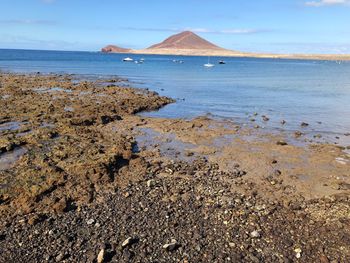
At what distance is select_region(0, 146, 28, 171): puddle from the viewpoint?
1378 cm

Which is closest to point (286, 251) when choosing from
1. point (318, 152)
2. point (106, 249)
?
point (106, 249)

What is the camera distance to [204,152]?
1677 centimetres

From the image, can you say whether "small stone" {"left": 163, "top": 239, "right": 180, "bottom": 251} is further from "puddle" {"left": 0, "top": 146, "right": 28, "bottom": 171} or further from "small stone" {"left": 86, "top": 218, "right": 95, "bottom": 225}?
"puddle" {"left": 0, "top": 146, "right": 28, "bottom": 171}

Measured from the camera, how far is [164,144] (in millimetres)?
17969

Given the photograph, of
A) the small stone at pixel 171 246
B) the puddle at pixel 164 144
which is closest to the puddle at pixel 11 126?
the puddle at pixel 164 144

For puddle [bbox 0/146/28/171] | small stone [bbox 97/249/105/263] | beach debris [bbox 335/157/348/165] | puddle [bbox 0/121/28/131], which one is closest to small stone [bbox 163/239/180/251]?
small stone [bbox 97/249/105/263]

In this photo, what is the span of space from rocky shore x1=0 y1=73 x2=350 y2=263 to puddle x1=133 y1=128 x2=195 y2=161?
0.10 meters

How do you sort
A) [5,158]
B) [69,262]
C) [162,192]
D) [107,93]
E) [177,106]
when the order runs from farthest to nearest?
[107,93] < [177,106] < [5,158] < [162,192] < [69,262]

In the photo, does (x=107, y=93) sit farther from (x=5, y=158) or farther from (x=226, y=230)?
(x=226, y=230)

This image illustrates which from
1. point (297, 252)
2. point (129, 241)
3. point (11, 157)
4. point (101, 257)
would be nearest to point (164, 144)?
point (11, 157)

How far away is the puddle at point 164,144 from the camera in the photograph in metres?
16.3

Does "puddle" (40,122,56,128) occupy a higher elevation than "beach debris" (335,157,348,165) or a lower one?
higher

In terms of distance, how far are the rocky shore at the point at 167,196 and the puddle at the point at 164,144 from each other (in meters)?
0.10

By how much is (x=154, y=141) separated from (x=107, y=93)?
17854mm
